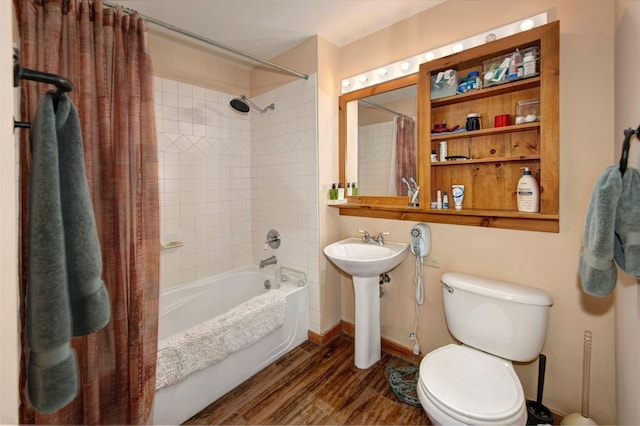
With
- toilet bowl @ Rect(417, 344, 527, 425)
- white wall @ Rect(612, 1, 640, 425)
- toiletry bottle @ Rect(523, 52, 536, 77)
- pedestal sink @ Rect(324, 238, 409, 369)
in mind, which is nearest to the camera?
white wall @ Rect(612, 1, 640, 425)

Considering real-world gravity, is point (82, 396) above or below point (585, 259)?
below

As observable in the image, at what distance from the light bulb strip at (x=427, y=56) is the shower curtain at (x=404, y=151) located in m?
0.34

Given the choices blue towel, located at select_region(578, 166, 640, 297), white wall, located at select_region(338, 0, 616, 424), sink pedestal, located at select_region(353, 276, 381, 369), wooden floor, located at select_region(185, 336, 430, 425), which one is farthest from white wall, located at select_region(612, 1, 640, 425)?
sink pedestal, located at select_region(353, 276, 381, 369)

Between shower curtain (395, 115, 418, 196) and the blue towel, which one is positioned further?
shower curtain (395, 115, 418, 196)

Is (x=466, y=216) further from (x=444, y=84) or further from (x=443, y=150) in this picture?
(x=444, y=84)

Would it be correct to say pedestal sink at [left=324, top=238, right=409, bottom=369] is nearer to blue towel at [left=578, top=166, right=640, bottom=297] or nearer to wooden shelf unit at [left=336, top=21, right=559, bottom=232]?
wooden shelf unit at [left=336, top=21, right=559, bottom=232]

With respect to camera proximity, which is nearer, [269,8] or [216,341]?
[216,341]

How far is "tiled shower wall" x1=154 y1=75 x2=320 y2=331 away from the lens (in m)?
2.38

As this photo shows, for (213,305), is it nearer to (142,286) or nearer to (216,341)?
(216,341)

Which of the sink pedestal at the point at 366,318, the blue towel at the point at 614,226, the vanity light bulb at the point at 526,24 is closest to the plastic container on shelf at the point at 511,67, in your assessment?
the vanity light bulb at the point at 526,24

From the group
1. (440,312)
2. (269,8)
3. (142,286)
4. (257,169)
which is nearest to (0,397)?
(142,286)

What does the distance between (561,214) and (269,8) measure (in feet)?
7.21

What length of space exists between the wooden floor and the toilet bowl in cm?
47

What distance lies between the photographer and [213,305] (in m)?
2.61
